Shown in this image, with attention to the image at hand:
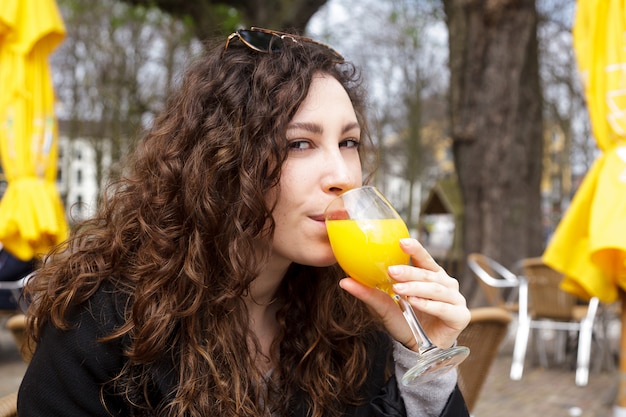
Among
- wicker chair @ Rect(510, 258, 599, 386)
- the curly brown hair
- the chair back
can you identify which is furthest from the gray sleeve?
the chair back

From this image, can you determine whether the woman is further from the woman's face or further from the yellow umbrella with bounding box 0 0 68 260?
the yellow umbrella with bounding box 0 0 68 260

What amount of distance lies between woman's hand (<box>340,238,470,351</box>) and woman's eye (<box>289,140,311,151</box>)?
1.13ft

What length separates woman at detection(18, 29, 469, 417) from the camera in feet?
Answer: 4.81

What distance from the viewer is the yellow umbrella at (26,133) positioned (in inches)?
154

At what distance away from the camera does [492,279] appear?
21.6 feet

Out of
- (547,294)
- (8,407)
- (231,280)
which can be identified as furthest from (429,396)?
(547,294)

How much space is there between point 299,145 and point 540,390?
4.69 m

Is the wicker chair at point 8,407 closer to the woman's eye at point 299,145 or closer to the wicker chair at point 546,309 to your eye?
the woman's eye at point 299,145

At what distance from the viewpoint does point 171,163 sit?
1661 millimetres

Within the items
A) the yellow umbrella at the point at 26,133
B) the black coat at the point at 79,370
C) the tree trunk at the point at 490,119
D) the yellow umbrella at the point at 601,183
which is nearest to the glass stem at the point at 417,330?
the black coat at the point at 79,370

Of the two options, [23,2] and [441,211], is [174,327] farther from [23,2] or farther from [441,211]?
[441,211]

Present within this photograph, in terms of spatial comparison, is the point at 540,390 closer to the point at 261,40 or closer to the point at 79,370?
the point at 261,40

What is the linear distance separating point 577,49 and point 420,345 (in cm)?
225

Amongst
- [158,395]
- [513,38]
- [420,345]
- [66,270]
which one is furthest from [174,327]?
[513,38]
